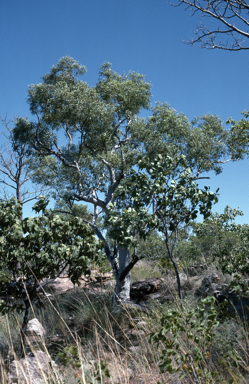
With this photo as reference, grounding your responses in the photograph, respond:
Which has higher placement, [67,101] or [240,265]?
[67,101]

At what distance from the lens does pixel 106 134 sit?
1288 cm

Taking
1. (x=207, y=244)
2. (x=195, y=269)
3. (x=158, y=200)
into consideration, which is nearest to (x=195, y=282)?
(x=195, y=269)

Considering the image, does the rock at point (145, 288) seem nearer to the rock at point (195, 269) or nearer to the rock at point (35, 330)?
the rock at point (195, 269)

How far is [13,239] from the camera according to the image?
19.4ft

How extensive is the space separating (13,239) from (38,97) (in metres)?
9.50

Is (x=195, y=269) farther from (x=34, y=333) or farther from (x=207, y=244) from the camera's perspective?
(x=34, y=333)

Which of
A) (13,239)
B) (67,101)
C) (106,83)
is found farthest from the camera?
(106,83)

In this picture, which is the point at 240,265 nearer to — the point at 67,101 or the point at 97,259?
the point at 97,259

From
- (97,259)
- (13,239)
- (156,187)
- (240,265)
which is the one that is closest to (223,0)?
(156,187)

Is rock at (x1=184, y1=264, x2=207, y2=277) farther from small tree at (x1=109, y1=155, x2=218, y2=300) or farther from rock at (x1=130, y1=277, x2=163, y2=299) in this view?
small tree at (x1=109, y1=155, x2=218, y2=300)

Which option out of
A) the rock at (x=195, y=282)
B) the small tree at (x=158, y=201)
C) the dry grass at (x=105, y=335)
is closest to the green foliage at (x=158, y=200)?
the small tree at (x=158, y=201)

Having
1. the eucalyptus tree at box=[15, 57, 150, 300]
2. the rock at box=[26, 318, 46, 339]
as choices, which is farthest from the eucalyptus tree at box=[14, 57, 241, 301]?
the rock at box=[26, 318, 46, 339]

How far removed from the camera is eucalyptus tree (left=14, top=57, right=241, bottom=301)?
12211 millimetres

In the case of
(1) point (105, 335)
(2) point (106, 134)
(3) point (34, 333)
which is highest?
(2) point (106, 134)
